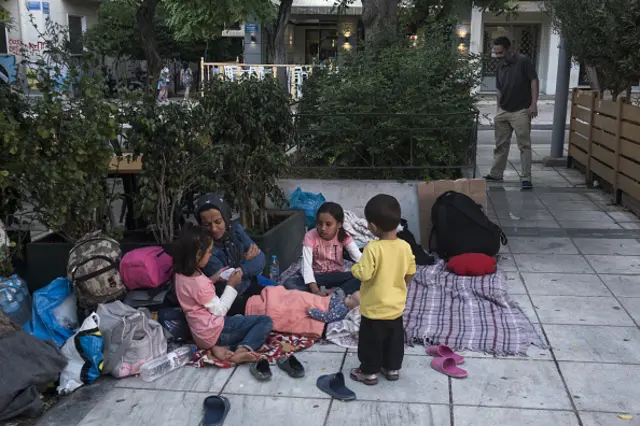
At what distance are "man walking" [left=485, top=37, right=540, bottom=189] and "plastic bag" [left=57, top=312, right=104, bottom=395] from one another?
6813mm

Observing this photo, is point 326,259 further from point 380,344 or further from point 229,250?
point 380,344

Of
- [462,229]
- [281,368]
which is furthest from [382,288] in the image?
[462,229]

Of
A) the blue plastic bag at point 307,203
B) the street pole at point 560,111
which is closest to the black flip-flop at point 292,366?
the blue plastic bag at point 307,203

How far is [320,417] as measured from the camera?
3611 millimetres

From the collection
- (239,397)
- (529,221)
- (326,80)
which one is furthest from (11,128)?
(529,221)

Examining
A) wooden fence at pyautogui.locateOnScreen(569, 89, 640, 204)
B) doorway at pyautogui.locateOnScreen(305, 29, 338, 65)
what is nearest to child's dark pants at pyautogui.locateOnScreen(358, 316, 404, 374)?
wooden fence at pyautogui.locateOnScreen(569, 89, 640, 204)

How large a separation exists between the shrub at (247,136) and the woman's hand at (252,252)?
0.85m

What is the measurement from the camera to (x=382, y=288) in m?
3.84

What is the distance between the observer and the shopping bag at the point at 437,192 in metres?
6.81

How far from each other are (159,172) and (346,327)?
76.4 inches

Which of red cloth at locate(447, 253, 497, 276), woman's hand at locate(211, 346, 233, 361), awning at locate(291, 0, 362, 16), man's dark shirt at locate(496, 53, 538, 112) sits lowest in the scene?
woman's hand at locate(211, 346, 233, 361)

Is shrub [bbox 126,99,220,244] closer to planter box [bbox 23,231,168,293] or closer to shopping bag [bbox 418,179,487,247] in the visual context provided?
planter box [bbox 23,231,168,293]

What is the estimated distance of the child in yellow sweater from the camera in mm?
3818

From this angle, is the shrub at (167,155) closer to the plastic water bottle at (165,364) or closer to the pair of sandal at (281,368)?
the plastic water bottle at (165,364)
